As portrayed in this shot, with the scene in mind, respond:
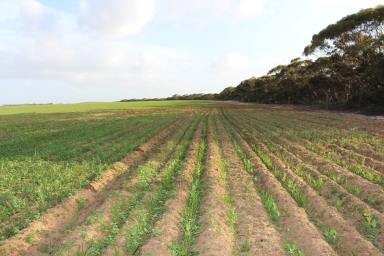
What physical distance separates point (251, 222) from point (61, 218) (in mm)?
3833

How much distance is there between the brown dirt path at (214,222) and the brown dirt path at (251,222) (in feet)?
0.73

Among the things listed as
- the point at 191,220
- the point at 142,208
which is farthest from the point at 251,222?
the point at 142,208

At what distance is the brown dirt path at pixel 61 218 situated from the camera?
7.05 m

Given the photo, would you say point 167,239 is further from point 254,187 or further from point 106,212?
point 254,187

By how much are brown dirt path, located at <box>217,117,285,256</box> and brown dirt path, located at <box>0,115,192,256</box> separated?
3124 mm

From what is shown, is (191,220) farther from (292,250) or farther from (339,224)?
(339,224)

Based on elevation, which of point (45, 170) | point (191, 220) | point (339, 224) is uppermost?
point (45, 170)

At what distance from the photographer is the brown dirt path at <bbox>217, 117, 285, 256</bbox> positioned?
6875 mm

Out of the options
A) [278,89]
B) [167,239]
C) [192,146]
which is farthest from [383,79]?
[278,89]

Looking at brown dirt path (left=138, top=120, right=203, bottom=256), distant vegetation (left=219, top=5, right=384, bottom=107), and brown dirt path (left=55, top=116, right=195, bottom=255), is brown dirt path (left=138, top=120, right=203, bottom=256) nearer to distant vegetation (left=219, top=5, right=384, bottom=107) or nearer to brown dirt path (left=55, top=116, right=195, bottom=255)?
brown dirt path (left=55, top=116, right=195, bottom=255)

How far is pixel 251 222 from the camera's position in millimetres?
8125

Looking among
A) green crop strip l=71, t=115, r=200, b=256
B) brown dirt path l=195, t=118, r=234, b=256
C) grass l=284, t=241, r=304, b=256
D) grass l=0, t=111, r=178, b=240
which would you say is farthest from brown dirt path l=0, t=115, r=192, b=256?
grass l=284, t=241, r=304, b=256

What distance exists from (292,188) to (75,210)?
17.3 feet

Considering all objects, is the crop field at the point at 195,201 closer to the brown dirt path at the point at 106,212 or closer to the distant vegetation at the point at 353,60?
the brown dirt path at the point at 106,212
